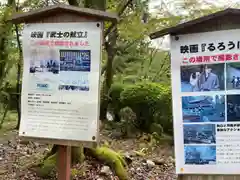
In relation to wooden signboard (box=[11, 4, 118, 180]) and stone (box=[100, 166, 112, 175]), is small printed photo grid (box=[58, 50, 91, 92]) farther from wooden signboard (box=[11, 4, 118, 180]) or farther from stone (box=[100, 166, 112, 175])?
stone (box=[100, 166, 112, 175])

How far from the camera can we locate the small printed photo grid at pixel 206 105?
3.02m

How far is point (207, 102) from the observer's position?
3070 mm

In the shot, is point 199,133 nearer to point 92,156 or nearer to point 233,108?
point 233,108

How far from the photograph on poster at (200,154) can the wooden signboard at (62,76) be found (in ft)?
2.84

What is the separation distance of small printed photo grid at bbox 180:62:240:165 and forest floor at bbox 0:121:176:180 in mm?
2097

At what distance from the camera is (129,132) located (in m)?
8.16

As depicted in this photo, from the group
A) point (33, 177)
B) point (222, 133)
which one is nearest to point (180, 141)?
point (222, 133)

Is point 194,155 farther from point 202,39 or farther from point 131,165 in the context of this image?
point 131,165

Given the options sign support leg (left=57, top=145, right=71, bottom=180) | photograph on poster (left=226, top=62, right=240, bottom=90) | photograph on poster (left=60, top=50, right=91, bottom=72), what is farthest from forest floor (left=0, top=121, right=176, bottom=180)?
photograph on poster (left=226, top=62, right=240, bottom=90)

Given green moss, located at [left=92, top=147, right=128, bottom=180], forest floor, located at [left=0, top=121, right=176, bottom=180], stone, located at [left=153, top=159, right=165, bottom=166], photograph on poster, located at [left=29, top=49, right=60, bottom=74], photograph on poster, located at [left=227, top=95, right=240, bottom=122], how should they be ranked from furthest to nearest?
stone, located at [left=153, top=159, right=165, bottom=166] < green moss, located at [left=92, top=147, right=128, bottom=180] < forest floor, located at [left=0, top=121, right=176, bottom=180] < photograph on poster, located at [left=29, top=49, right=60, bottom=74] < photograph on poster, located at [left=227, top=95, right=240, bottom=122]

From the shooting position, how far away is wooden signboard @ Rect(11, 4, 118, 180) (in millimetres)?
3478

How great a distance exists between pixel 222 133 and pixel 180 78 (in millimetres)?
568

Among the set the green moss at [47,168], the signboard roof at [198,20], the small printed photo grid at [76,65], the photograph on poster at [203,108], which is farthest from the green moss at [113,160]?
the signboard roof at [198,20]

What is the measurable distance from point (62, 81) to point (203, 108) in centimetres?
135
